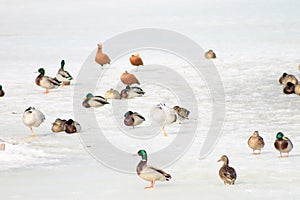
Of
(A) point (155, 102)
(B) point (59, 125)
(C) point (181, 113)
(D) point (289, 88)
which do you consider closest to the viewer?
(B) point (59, 125)

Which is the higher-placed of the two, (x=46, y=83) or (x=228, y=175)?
(x=46, y=83)

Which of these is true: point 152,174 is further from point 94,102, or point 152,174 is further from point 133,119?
point 94,102

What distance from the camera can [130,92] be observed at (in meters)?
12.8

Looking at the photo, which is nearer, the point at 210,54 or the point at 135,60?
the point at 135,60

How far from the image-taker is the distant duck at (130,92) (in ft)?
41.9

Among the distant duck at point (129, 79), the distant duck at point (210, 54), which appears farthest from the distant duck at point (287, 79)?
the distant duck at point (210, 54)

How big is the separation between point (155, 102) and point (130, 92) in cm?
59

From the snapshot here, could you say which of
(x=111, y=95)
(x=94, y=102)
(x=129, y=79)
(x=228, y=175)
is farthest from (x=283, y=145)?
(x=129, y=79)

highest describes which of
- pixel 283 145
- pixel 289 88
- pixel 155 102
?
pixel 289 88

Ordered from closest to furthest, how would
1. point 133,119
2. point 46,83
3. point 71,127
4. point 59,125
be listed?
point 71,127 < point 59,125 < point 133,119 < point 46,83

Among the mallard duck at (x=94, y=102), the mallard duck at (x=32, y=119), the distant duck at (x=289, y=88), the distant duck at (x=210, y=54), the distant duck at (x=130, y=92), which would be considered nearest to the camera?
the mallard duck at (x=32, y=119)

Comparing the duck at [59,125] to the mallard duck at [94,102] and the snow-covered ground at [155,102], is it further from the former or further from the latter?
the mallard duck at [94,102]

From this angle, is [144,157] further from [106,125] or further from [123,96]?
[123,96]

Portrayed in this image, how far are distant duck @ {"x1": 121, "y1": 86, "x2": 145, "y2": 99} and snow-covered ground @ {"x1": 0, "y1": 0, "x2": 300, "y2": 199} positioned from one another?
130 mm
